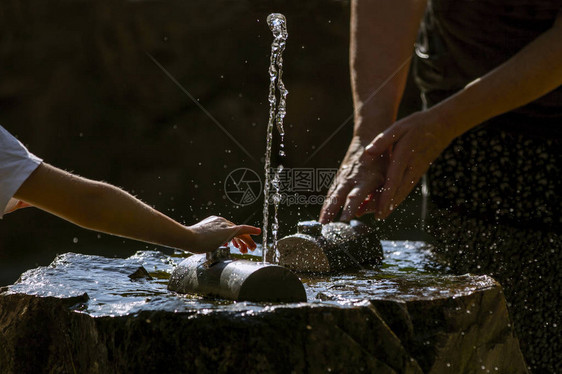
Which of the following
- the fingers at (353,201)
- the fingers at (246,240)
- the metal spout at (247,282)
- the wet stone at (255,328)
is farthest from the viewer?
the fingers at (353,201)

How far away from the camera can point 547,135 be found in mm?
2031

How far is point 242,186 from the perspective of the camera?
17.0ft

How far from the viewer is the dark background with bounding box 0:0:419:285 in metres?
4.90

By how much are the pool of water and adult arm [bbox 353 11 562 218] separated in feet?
0.69

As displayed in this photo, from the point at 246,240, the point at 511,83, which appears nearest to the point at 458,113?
the point at 511,83

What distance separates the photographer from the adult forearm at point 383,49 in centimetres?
201

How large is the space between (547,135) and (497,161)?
0.15 metres

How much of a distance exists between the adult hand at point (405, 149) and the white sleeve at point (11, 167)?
0.80 meters

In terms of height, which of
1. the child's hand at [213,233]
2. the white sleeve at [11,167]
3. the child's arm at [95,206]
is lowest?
the child's hand at [213,233]

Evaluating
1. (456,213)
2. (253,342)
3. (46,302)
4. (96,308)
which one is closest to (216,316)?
(253,342)

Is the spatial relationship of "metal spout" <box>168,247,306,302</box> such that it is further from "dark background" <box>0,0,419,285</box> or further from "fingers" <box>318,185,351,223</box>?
"dark background" <box>0,0,419,285</box>

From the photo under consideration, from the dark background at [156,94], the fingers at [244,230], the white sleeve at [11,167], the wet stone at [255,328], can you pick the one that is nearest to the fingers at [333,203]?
the wet stone at [255,328]

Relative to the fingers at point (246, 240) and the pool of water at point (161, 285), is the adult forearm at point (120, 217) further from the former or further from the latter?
the fingers at point (246, 240)

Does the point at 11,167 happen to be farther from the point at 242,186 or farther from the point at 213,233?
the point at 242,186
